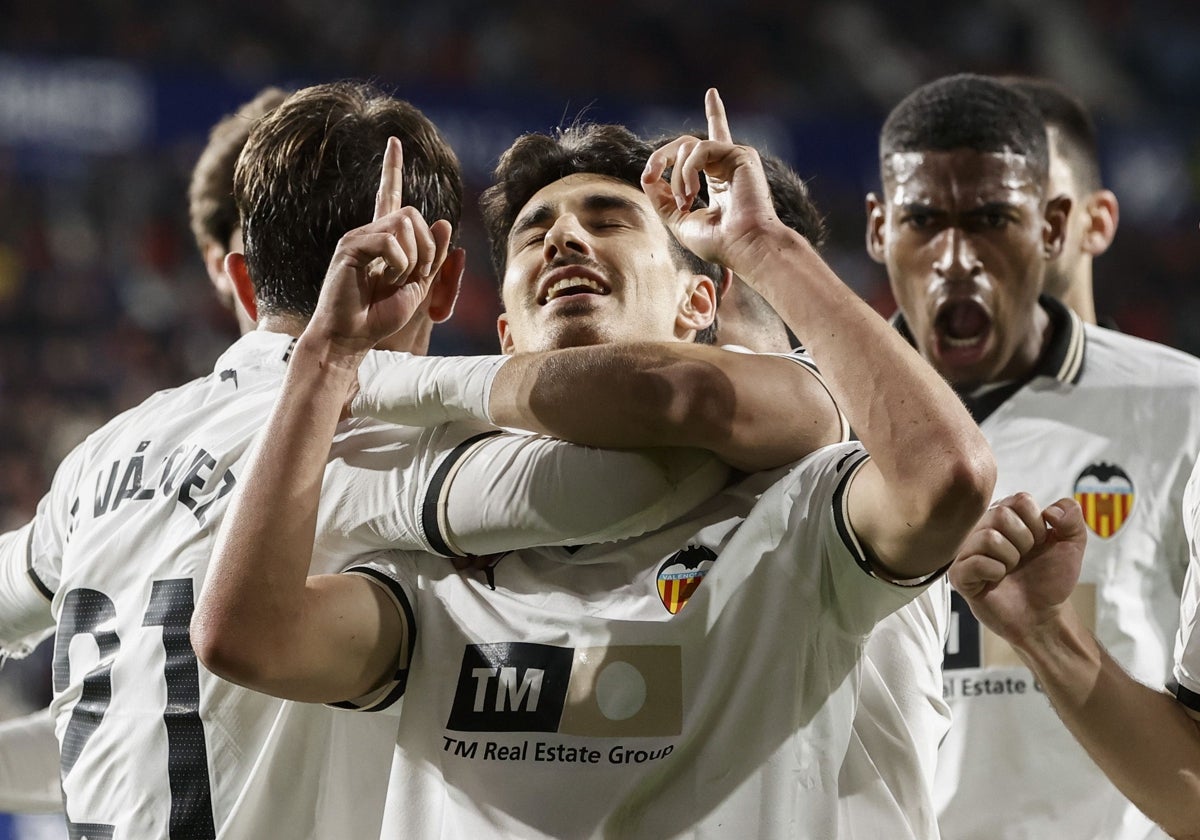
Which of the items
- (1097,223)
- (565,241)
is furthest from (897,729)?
(1097,223)

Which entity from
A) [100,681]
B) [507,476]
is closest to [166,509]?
[100,681]

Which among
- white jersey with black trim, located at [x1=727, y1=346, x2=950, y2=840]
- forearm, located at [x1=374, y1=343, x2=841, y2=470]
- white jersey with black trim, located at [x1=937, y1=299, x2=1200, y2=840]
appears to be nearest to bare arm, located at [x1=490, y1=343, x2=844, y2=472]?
forearm, located at [x1=374, y1=343, x2=841, y2=470]

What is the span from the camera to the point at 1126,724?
2305 millimetres

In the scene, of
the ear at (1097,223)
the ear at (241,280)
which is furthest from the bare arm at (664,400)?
the ear at (1097,223)

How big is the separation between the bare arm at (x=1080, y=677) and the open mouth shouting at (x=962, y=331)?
4.40 feet

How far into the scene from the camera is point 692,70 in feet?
39.6

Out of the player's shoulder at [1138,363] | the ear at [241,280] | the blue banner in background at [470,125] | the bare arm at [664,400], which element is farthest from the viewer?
the blue banner in background at [470,125]

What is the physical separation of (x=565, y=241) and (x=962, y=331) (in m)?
1.43

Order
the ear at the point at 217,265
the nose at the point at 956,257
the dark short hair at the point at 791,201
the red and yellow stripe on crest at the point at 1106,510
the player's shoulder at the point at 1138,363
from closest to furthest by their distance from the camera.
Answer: the dark short hair at the point at 791,201 < the red and yellow stripe on crest at the point at 1106,510 < the player's shoulder at the point at 1138,363 < the nose at the point at 956,257 < the ear at the point at 217,265

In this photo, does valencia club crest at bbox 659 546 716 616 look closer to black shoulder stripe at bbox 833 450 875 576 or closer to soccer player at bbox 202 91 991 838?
soccer player at bbox 202 91 991 838

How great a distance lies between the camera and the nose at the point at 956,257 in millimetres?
3574

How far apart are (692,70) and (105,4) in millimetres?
4638

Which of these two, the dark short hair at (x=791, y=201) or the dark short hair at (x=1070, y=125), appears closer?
the dark short hair at (x=791, y=201)

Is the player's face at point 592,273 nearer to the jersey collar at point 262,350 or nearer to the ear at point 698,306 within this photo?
the ear at point 698,306
